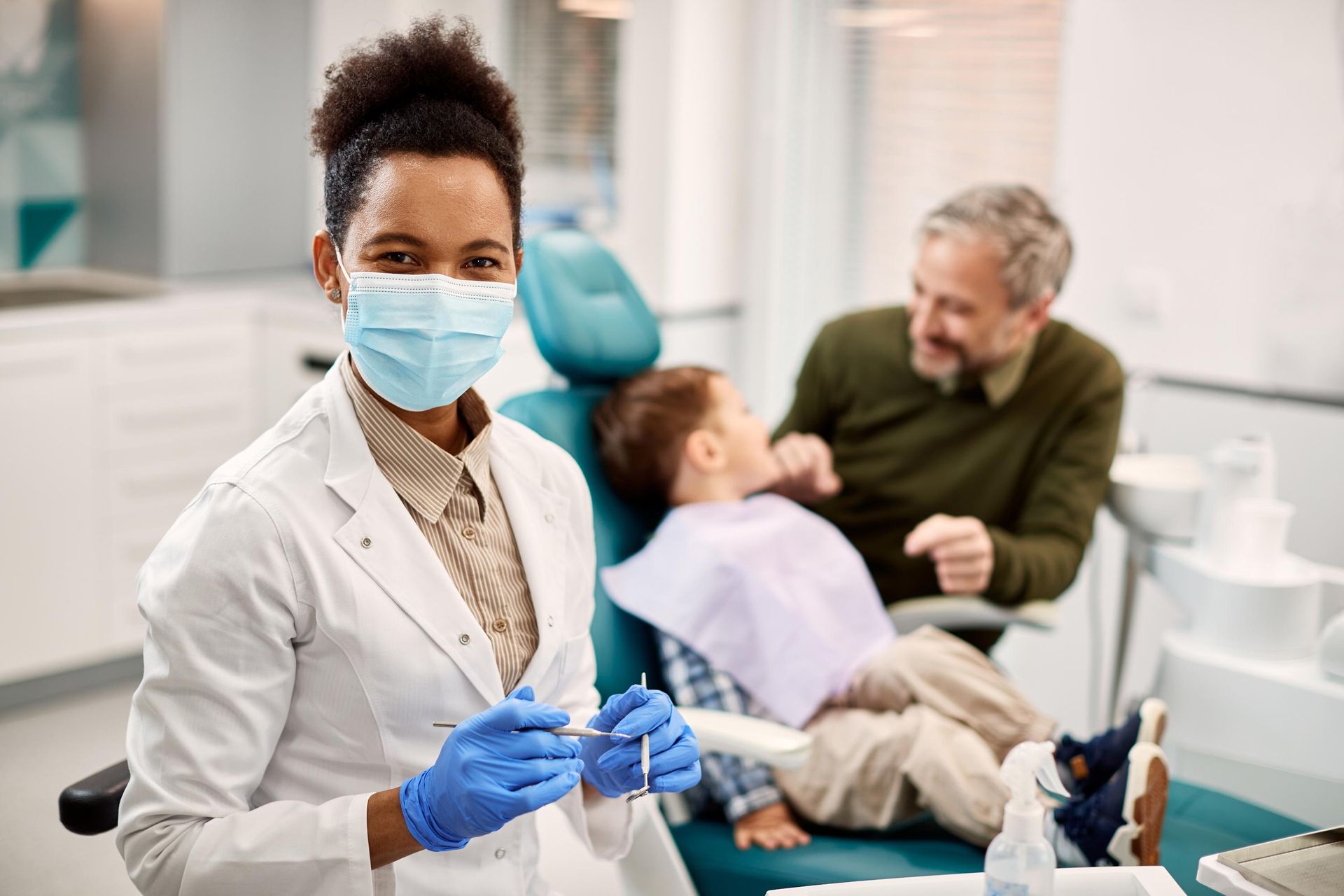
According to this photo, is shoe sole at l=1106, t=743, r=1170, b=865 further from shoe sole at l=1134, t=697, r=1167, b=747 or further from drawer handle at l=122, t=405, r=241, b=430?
drawer handle at l=122, t=405, r=241, b=430

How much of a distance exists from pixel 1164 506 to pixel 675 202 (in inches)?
72.6

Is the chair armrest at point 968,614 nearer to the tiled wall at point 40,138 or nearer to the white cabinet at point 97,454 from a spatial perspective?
the white cabinet at point 97,454

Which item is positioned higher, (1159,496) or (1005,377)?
(1005,377)

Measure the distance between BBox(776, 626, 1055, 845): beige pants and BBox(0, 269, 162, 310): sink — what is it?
7.63 feet

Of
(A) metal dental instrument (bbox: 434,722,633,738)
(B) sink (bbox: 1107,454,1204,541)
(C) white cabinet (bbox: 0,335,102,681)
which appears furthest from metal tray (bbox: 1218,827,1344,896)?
(C) white cabinet (bbox: 0,335,102,681)

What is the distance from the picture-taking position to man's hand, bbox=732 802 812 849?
1608 mm

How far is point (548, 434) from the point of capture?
186cm

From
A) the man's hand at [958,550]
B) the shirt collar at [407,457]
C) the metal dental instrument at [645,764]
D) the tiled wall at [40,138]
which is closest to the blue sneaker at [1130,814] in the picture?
the man's hand at [958,550]

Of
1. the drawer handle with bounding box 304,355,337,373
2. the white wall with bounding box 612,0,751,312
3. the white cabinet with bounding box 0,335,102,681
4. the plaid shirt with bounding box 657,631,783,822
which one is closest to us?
the plaid shirt with bounding box 657,631,783,822

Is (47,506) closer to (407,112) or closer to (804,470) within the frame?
(804,470)

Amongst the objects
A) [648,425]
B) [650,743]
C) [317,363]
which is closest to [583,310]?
[648,425]

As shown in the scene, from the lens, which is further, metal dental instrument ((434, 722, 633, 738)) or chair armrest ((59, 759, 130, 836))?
chair armrest ((59, 759, 130, 836))

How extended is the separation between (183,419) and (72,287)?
608mm

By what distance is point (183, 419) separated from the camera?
3145 millimetres
